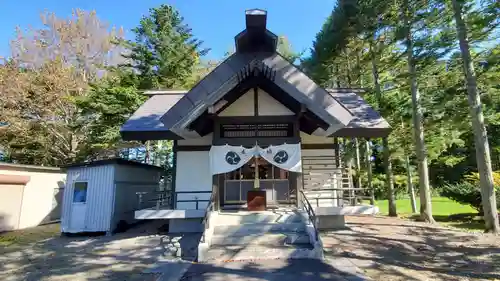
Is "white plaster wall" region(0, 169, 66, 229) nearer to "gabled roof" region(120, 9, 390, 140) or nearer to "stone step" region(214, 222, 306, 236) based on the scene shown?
"gabled roof" region(120, 9, 390, 140)

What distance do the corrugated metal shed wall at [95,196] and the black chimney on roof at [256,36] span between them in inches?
254

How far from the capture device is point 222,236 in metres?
6.73

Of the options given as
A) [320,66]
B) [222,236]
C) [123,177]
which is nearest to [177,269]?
[222,236]

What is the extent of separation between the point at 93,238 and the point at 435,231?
10.6m

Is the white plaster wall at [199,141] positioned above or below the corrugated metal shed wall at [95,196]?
above

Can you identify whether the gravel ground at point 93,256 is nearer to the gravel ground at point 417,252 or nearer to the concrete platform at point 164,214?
the concrete platform at point 164,214

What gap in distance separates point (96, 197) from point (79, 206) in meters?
0.68

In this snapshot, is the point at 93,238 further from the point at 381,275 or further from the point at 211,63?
the point at 211,63

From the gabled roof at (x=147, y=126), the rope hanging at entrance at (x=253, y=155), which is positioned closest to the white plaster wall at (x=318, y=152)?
the rope hanging at entrance at (x=253, y=155)

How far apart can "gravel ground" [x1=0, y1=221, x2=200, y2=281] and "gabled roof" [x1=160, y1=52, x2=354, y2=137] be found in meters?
3.03

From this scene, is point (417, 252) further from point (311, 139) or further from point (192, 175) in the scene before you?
point (192, 175)

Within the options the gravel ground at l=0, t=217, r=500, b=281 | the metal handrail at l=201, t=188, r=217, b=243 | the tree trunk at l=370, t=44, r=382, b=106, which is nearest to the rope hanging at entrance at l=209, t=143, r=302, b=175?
the metal handrail at l=201, t=188, r=217, b=243

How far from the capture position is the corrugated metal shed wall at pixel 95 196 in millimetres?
9914

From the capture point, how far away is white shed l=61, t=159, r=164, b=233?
32.6ft
